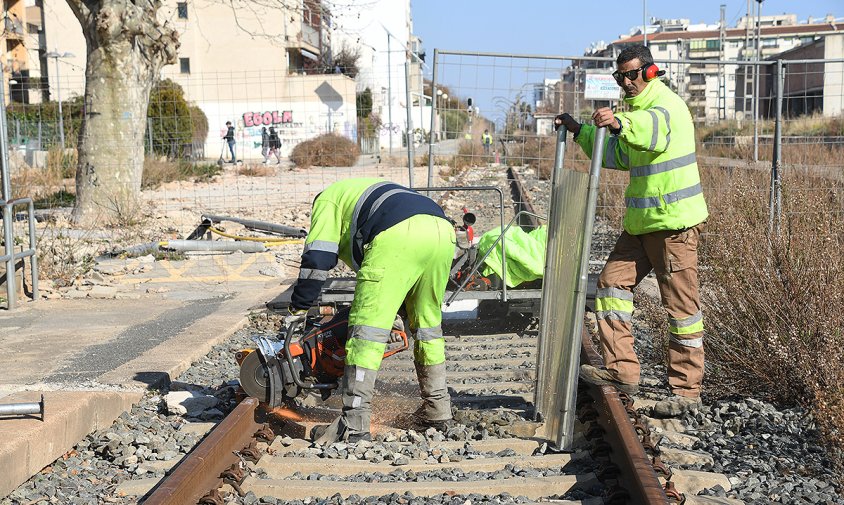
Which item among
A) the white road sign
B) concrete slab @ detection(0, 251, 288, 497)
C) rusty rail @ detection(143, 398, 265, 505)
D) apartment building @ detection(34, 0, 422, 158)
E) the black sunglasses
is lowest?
concrete slab @ detection(0, 251, 288, 497)

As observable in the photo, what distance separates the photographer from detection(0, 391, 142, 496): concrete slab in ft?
15.1

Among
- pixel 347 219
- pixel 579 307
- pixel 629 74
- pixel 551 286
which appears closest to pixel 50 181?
→ pixel 347 219

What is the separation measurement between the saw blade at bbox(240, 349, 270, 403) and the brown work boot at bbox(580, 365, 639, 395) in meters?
1.84

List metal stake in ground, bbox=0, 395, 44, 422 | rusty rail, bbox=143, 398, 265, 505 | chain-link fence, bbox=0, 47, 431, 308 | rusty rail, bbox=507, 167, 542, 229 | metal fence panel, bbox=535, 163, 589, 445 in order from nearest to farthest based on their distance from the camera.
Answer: rusty rail, bbox=143, 398, 265, 505
metal fence panel, bbox=535, 163, 589, 445
metal stake in ground, bbox=0, 395, 44, 422
rusty rail, bbox=507, 167, 542, 229
chain-link fence, bbox=0, 47, 431, 308

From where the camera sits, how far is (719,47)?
9019 cm

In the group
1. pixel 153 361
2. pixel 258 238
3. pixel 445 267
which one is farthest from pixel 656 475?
pixel 258 238

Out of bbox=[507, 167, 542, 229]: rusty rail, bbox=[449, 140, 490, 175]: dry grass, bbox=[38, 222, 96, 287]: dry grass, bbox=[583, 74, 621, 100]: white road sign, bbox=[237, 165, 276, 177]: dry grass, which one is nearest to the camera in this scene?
bbox=[38, 222, 96, 287]: dry grass

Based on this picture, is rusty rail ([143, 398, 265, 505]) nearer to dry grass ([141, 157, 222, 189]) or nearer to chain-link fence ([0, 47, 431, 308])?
chain-link fence ([0, 47, 431, 308])

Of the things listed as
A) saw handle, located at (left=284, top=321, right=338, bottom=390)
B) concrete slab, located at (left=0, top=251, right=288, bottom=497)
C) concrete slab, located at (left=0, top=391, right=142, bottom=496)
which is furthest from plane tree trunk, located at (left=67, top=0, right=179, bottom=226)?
saw handle, located at (left=284, top=321, right=338, bottom=390)

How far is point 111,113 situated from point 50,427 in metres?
11.6

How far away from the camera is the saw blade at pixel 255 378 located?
18.2ft

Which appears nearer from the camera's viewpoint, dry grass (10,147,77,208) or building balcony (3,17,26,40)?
building balcony (3,17,26,40)

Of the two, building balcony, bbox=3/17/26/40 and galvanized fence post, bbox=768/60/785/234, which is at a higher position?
building balcony, bbox=3/17/26/40

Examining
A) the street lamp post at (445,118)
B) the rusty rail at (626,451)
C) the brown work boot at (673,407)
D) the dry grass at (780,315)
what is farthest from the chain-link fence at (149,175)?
the brown work boot at (673,407)
